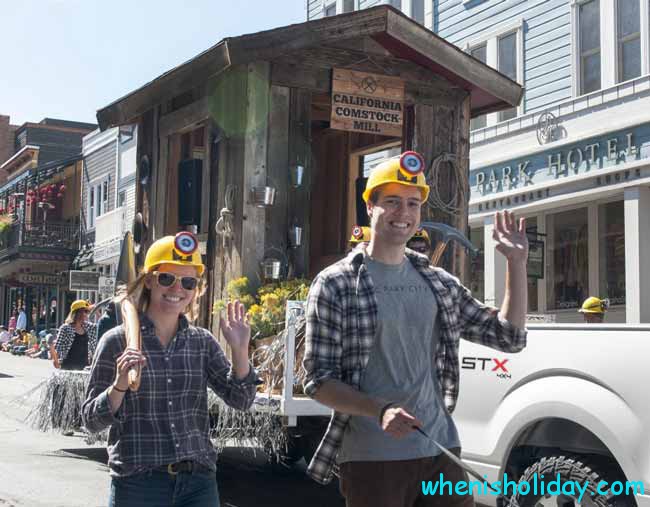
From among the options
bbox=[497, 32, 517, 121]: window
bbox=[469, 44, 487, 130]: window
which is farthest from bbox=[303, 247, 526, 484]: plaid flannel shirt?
bbox=[469, 44, 487, 130]: window

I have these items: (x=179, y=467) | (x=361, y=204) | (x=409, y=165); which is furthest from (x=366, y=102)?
(x=179, y=467)

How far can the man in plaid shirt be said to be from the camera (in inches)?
129

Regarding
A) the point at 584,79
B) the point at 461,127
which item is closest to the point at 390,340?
the point at 461,127

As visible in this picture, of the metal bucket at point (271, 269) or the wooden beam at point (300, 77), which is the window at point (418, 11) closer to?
the wooden beam at point (300, 77)

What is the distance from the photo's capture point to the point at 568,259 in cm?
1777

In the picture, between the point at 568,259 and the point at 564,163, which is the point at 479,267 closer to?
the point at 568,259

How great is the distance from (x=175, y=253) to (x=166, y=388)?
55cm

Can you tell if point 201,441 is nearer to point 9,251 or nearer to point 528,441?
point 528,441

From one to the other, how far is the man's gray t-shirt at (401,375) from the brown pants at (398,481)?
0.03 m

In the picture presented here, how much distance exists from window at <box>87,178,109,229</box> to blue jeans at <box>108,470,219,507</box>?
34743mm

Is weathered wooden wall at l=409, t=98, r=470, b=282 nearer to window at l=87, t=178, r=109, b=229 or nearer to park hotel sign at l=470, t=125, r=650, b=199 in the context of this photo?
park hotel sign at l=470, t=125, r=650, b=199

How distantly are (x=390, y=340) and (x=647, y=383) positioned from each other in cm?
208

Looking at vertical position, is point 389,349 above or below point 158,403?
above

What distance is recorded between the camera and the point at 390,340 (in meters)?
3.33
